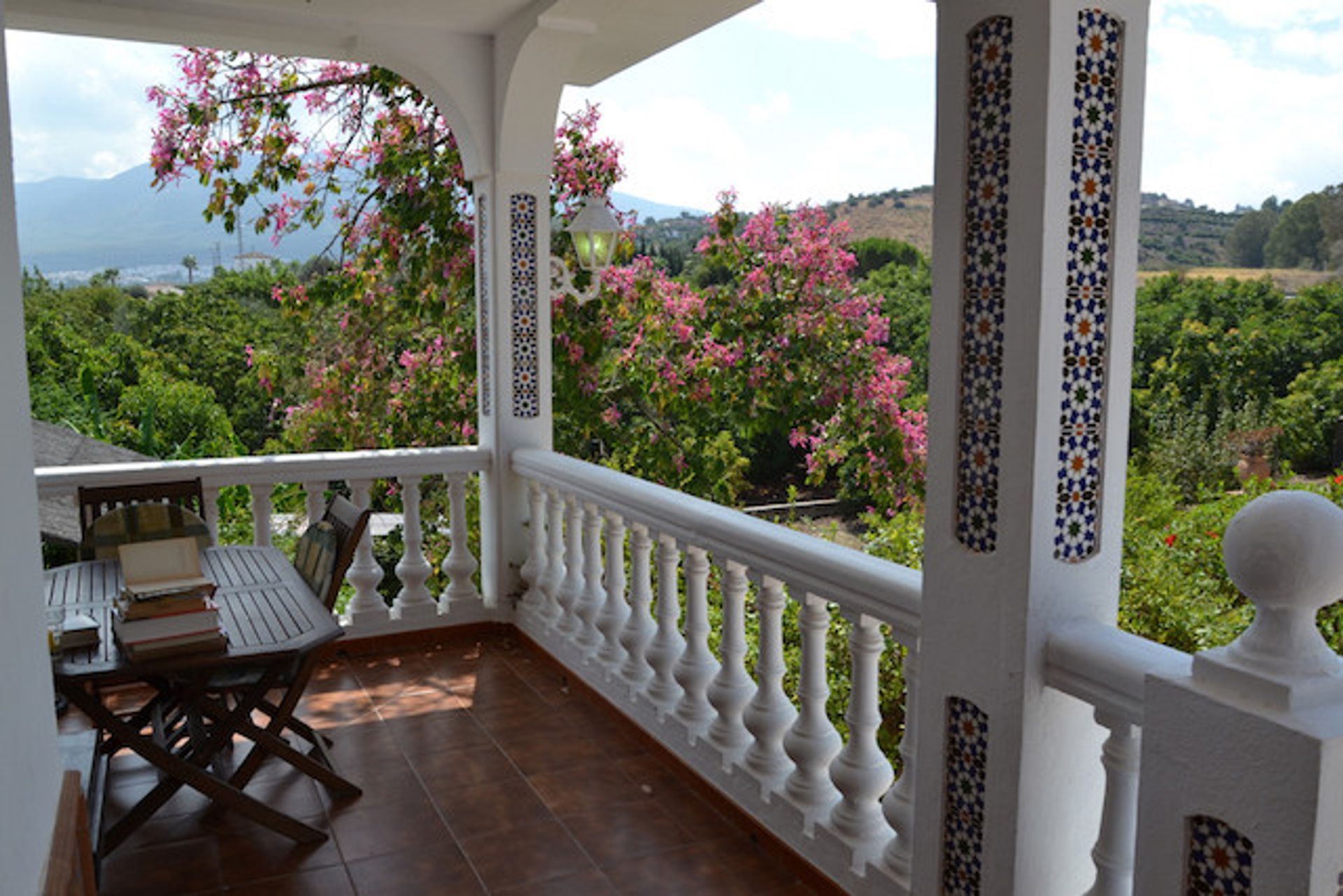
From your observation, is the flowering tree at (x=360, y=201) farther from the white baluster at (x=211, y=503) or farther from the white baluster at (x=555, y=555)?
the white baluster at (x=211, y=503)

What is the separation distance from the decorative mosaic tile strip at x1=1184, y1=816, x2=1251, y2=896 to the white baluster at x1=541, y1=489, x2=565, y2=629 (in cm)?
348

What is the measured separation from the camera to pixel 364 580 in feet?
17.1

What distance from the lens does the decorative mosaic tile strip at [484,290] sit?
211 inches

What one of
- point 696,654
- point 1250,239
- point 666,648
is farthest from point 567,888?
point 1250,239

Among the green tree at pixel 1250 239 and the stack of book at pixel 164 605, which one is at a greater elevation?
the green tree at pixel 1250 239

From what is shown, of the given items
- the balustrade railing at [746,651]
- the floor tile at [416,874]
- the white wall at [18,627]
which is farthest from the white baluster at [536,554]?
the white wall at [18,627]

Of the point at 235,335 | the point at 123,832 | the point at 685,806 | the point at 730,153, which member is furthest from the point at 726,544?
the point at 730,153

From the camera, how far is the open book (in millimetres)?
3160

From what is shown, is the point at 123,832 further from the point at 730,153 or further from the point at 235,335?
the point at 730,153

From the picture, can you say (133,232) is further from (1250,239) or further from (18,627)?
(18,627)

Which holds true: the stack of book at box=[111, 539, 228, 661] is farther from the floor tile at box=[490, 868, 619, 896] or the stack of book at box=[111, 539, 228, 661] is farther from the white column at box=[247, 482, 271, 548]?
the white column at box=[247, 482, 271, 548]

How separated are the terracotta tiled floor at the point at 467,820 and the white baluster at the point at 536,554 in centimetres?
72

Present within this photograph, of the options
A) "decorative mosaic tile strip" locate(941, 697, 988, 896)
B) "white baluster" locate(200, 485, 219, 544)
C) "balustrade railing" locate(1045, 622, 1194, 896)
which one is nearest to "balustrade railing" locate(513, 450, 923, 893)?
"decorative mosaic tile strip" locate(941, 697, 988, 896)

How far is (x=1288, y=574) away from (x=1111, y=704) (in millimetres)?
617
